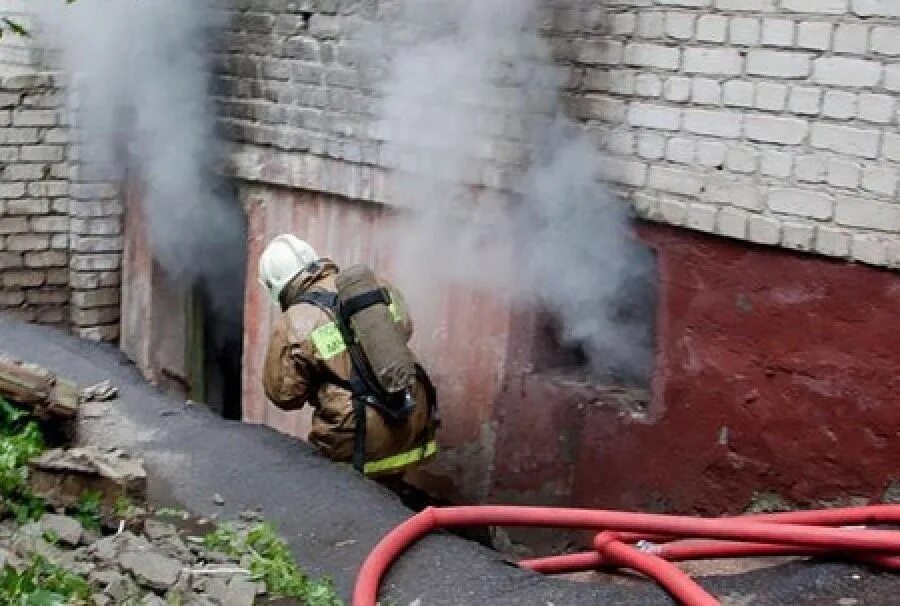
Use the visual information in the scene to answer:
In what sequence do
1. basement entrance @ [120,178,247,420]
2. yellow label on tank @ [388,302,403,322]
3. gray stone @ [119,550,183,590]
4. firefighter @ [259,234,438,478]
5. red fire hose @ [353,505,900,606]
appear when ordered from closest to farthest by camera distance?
red fire hose @ [353,505,900,606], gray stone @ [119,550,183,590], firefighter @ [259,234,438,478], yellow label on tank @ [388,302,403,322], basement entrance @ [120,178,247,420]

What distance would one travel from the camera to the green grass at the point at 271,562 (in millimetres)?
4574

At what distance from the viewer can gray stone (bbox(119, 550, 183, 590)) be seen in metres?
4.30

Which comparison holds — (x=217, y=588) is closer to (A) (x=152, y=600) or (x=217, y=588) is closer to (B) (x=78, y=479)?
(A) (x=152, y=600)

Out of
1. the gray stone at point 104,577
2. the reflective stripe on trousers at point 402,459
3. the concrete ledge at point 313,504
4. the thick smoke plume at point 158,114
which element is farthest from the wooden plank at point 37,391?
the thick smoke plume at point 158,114

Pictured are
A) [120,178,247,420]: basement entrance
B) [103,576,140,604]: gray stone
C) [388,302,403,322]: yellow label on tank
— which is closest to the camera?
[103,576,140,604]: gray stone

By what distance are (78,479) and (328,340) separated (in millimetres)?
1459

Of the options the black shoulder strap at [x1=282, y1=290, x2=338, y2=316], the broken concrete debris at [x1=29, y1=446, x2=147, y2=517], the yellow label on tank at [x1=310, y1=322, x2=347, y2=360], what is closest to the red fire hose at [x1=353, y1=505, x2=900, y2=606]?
the broken concrete debris at [x1=29, y1=446, x2=147, y2=517]

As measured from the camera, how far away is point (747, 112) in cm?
541

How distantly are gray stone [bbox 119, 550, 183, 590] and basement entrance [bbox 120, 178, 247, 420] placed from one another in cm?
493

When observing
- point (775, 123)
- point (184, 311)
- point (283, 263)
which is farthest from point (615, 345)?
point (184, 311)

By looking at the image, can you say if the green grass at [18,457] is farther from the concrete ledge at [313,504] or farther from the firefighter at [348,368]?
the firefighter at [348,368]

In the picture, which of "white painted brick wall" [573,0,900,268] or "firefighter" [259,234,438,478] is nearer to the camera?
"white painted brick wall" [573,0,900,268]

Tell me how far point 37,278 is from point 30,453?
4.50 metres

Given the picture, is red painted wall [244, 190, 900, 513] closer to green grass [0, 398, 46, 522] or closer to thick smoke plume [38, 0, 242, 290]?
green grass [0, 398, 46, 522]
